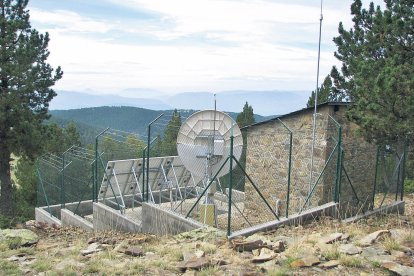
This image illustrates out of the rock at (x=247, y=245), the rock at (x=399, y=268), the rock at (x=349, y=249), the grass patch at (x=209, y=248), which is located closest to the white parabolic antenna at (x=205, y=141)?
the grass patch at (x=209, y=248)

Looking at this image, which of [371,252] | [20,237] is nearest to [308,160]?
[371,252]

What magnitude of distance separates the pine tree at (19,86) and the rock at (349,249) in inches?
639

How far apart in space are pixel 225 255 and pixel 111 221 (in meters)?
6.49

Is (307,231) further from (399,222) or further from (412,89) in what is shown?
(412,89)

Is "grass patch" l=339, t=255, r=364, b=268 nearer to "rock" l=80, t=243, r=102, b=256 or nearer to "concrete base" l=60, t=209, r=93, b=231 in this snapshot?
"rock" l=80, t=243, r=102, b=256

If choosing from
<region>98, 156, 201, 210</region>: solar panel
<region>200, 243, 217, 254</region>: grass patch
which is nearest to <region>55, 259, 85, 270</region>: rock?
<region>200, 243, 217, 254</region>: grass patch

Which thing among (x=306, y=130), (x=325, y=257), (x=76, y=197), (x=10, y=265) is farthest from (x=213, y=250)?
(x=76, y=197)

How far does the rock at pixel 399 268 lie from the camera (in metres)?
5.65

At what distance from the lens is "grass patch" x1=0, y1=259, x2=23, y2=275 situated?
6434 mm

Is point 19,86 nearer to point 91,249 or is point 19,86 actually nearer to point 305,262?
point 91,249

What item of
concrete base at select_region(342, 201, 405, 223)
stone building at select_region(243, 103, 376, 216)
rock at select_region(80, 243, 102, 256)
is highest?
stone building at select_region(243, 103, 376, 216)

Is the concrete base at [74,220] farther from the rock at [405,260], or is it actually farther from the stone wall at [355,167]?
the rock at [405,260]

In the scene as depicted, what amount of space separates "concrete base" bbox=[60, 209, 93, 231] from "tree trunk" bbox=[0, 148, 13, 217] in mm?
6186

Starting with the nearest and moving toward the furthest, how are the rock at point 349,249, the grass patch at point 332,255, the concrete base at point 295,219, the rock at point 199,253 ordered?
1. the grass patch at point 332,255
2. the rock at point 349,249
3. the rock at point 199,253
4. the concrete base at point 295,219
